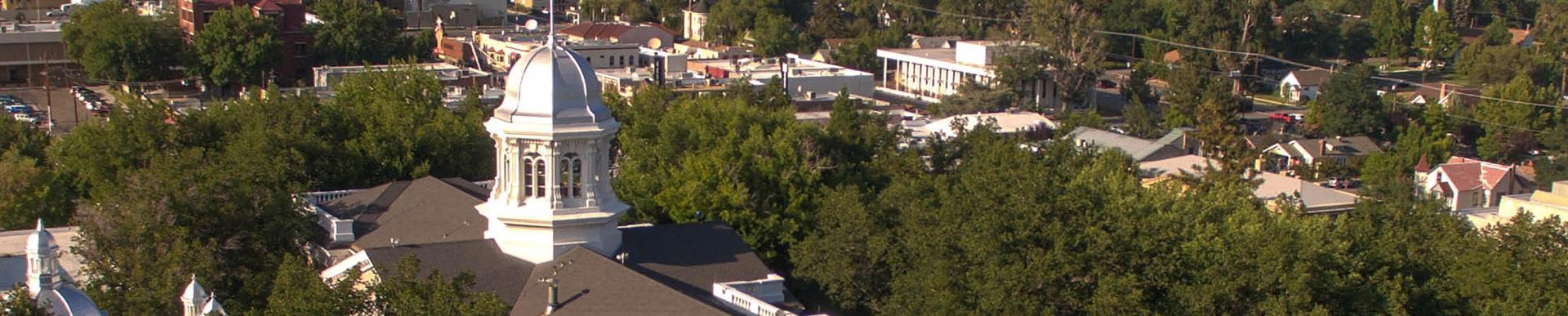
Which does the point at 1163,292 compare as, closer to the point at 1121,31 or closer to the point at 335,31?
the point at 335,31

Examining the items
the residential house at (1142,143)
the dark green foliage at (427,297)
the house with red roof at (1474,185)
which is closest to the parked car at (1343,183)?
the house with red roof at (1474,185)

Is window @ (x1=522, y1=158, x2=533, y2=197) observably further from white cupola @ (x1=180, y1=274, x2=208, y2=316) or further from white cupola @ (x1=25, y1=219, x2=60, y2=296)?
white cupola @ (x1=25, y1=219, x2=60, y2=296)

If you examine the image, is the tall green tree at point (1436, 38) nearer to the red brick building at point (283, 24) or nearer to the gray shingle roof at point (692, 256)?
the red brick building at point (283, 24)

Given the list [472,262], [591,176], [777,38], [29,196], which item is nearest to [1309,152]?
[777,38]

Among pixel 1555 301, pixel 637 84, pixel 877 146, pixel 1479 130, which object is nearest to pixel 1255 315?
pixel 1555 301

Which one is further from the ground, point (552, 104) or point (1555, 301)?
point (552, 104)

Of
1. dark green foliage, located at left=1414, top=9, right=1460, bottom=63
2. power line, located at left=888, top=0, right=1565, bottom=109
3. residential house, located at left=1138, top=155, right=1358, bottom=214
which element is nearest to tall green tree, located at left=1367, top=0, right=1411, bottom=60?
dark green foliage, located at left=1414, top=9, right=1460, bottom=63
